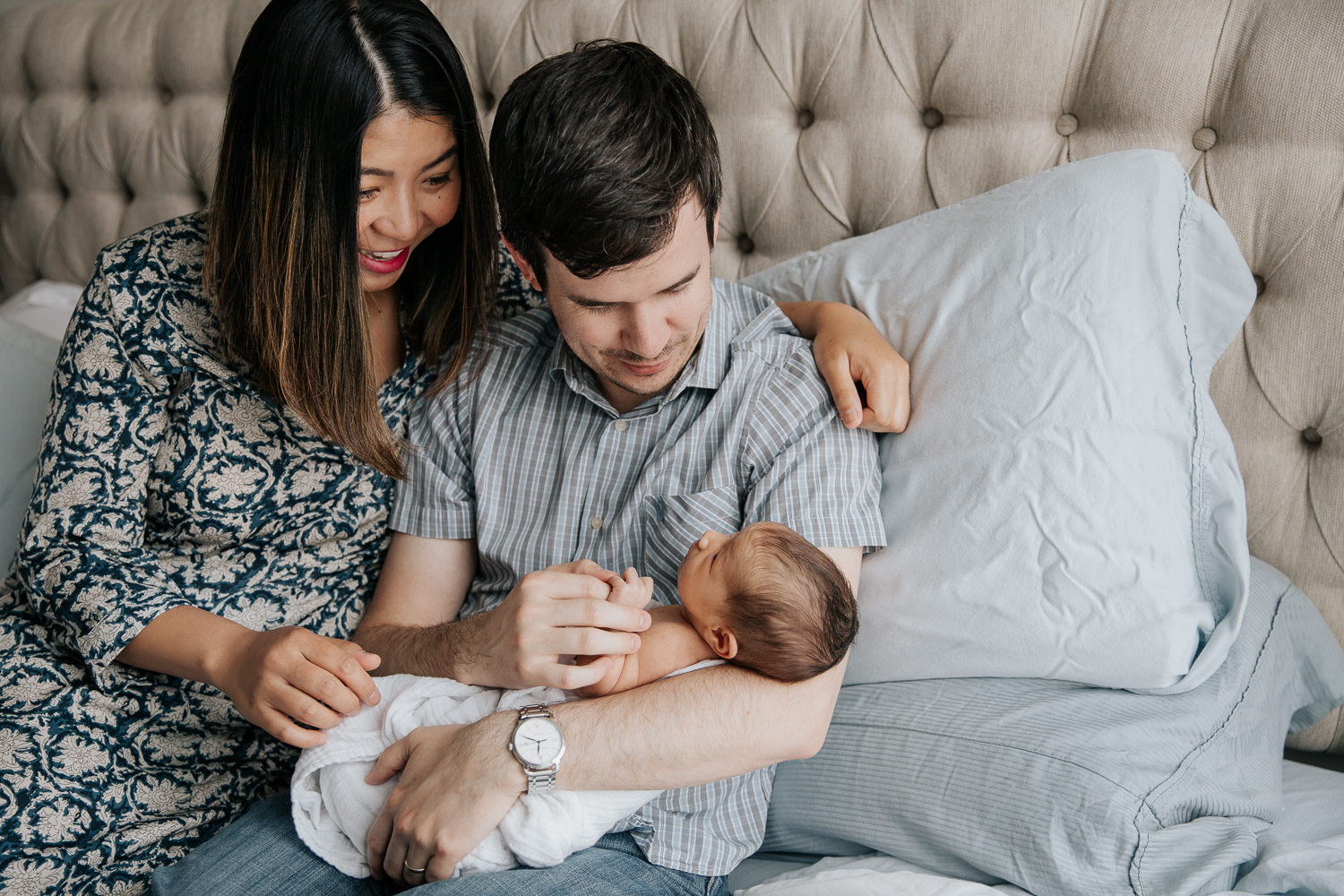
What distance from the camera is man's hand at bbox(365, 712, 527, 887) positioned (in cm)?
109

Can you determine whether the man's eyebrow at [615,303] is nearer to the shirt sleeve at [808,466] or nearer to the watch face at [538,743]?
the shirt sleeve at [808,466]

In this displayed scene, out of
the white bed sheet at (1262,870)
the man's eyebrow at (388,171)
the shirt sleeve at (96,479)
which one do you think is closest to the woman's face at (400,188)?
the man's eyebrow at (388,171)

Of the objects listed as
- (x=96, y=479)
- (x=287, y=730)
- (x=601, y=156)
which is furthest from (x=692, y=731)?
(x=96, y=479)

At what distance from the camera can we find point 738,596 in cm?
112

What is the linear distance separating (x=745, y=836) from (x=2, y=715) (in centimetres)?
108

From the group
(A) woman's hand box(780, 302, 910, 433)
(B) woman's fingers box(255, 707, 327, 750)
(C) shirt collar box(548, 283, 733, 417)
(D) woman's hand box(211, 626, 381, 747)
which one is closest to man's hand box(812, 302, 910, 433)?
(A) woman's hand box(780, 302, 910, 433)

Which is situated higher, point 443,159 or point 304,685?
point 443,159

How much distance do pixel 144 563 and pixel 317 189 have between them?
63cm

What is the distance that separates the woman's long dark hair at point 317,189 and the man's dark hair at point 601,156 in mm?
173

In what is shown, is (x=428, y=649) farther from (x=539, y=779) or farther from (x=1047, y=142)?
(x=1047, y=142)

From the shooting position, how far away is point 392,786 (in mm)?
1201

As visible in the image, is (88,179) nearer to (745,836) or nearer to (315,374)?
(315,374)

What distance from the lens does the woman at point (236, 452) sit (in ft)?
4.07

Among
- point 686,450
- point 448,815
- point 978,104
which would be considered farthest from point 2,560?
point 978,104
